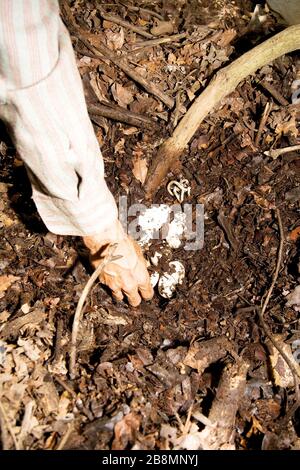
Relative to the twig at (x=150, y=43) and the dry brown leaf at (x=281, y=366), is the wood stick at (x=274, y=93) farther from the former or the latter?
the dry brown leaf at (x=281, y=366)

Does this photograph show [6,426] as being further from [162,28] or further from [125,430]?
[162,28]

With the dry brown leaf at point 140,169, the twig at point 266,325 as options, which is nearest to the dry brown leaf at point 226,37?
the dry brown leaf at point 140,169

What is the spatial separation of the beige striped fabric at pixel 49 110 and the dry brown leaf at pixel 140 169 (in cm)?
75

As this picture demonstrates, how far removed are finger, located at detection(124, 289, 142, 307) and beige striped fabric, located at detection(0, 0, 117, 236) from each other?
46 centimetres

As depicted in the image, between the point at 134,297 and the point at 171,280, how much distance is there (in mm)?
240

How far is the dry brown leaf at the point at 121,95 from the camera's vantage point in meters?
2.30

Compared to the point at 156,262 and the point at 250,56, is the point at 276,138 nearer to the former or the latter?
the point at 250,56

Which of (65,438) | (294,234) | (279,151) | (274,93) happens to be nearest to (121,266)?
(65,438)

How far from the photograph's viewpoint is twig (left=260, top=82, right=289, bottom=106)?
232 cm

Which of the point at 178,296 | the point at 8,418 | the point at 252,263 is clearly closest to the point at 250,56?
the point at 252,263

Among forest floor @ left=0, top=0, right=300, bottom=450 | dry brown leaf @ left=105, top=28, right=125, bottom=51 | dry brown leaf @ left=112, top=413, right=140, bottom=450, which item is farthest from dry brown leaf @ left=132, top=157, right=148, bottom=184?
dry brown leaf @ left=112, top=413, right=140, bottom=450

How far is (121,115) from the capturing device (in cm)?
223

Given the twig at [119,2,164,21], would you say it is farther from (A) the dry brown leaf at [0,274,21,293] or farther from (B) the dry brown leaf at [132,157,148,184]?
(A) the dry brown leaf at [0,274,21,293]

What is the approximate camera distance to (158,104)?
2320 millimetres
